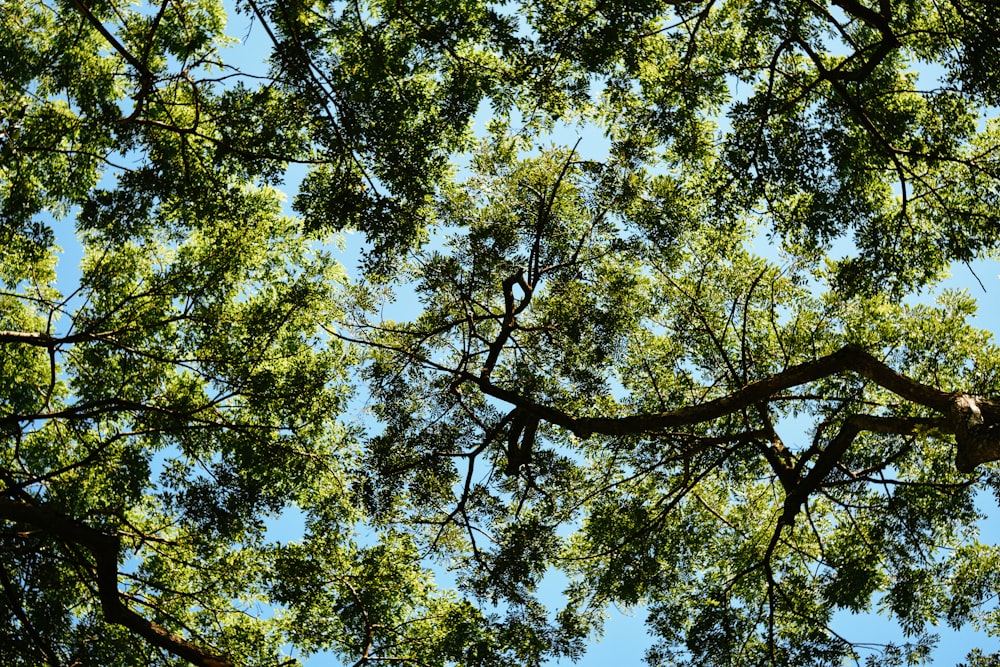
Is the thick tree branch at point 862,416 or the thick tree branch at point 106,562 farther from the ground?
the thick tree branch at point 862,416

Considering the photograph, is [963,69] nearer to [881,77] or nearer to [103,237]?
[881,77]

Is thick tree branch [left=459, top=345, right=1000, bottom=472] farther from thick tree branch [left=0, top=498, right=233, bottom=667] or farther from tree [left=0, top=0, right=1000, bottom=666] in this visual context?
thick tree branch [left=0, top=498, right=233, bottom=667]

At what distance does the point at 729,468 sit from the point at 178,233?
5413 mm

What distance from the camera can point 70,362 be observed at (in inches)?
336

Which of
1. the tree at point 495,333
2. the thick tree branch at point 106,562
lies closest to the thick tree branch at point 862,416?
the tree at point 495,333

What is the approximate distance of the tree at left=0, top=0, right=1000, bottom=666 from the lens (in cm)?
659

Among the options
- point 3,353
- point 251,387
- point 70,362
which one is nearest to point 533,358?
point 251,387

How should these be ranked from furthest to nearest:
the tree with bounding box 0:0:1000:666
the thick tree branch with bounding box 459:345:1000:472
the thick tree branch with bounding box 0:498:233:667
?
the tree with bounding box 0:0:1000:666, the thick tree branch with bounding box 0:498:233:667, the thick tree branch with bounding box 459:345:1000:472

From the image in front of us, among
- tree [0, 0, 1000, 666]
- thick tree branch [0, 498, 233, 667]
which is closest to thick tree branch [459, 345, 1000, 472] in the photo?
tree [0, 0, 1000, 666]

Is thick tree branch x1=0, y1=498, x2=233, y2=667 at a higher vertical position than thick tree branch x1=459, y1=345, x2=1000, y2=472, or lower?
lower

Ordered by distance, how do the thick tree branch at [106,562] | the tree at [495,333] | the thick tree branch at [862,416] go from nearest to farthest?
the thick tree branch at [862,416]
the thick tree branch at [106,562]
the tree at [495,333]

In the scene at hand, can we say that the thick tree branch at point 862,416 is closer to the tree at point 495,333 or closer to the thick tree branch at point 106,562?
the tree at point 495,333

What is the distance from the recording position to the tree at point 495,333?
6594 millimetres

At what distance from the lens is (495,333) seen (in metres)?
8.67
